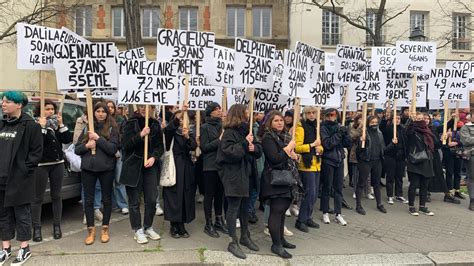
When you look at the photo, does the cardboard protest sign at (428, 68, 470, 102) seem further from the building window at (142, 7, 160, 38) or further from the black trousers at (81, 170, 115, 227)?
the building window at (142, 7, 160, 38)

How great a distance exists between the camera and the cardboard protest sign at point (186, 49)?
608 centimetres

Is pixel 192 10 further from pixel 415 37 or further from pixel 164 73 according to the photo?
pixel 164 73

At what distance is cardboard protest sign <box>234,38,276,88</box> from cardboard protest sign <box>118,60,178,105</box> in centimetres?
94

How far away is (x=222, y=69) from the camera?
7.06 metres

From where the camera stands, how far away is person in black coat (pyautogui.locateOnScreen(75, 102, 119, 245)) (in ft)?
18.3

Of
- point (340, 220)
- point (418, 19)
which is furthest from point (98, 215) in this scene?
point (418, 19)

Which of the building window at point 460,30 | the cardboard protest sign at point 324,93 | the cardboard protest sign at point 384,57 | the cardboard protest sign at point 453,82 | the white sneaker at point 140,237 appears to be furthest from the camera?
the building window at point 460,30

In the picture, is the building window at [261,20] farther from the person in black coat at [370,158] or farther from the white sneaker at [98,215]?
the white sneaker at [98,215]

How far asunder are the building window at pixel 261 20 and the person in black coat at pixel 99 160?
20513mm

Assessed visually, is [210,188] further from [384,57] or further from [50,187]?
[384,57]

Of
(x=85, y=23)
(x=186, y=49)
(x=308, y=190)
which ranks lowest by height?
(x=308, y=190)

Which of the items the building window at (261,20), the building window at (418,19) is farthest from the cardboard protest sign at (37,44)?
the building window at (418,19)

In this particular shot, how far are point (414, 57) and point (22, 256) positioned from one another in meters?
7.61

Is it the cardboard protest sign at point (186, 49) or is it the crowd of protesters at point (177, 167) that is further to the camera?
the cardboard protest sign at point (186, 49)
